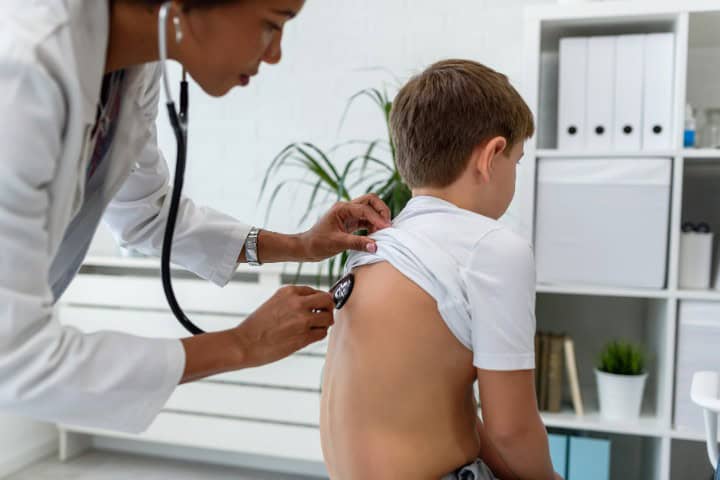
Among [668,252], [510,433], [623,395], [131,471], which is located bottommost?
[131,471]

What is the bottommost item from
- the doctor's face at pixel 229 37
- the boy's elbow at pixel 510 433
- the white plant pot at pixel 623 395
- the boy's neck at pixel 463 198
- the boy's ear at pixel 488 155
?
the white plant pot at pixel 623 395

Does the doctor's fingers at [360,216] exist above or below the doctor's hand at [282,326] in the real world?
above

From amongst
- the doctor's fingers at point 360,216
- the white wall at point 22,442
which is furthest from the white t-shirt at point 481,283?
the white wall at point 22,442

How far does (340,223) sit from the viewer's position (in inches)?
50.9

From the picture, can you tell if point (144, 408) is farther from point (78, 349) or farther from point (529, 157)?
point (529, 157)

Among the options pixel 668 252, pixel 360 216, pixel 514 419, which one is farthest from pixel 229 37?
pixel 668 252

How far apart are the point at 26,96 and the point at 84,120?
0.27ft

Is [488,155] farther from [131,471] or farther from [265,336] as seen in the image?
[131,471]

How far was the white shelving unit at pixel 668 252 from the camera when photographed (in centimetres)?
191

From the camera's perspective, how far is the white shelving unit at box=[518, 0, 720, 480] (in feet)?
6.26

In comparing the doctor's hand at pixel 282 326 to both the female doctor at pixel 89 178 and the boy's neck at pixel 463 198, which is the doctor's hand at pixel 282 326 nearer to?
the female doctor at pixel 89 178

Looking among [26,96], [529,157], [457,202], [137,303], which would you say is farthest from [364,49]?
[26,96]

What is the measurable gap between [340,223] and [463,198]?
0.27m

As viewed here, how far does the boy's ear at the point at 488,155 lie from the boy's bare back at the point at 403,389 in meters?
0.23
